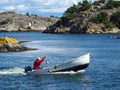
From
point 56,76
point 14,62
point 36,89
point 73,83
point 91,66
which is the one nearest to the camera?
A: point 36,89

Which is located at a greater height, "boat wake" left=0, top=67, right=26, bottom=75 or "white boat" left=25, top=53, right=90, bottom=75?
"white boat" left=25, top=53, right=90, bottom=75

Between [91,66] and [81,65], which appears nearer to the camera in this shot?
[81,65]

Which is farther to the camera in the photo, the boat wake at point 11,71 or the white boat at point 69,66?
the boat wake at point 11,71

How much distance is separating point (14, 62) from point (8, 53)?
15.8 m

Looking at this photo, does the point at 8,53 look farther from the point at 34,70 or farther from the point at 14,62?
the point at 34,70

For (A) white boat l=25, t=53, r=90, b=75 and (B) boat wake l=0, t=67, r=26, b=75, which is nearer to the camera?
(A) white boat l=25, t=53, r=90, b=75

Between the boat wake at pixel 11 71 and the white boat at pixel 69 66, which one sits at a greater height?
the white boat at pixel 69 66

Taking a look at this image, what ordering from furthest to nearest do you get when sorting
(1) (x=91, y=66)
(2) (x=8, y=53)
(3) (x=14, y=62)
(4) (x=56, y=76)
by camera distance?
(2) (x=8, y=53) → (3) (x=14, y=62) → (1) (x=91, y=66) → (4) (x=56, y=76)

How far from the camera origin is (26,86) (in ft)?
159

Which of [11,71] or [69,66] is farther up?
[69,66]

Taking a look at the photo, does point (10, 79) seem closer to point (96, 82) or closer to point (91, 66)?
point (96, 82)

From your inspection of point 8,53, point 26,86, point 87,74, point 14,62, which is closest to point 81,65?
point 87,74

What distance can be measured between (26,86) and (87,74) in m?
11.1

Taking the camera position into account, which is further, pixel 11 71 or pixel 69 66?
pixel 11 71
